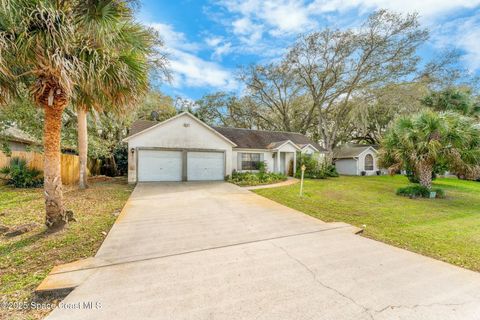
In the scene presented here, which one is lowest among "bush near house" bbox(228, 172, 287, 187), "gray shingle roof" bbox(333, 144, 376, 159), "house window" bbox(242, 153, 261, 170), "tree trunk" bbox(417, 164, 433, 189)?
"bush near house" bbox(228, 172, 287, 187)

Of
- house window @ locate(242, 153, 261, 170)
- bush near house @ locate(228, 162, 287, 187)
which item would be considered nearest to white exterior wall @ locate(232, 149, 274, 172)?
house window @ locate(242, 153, 261, 170)

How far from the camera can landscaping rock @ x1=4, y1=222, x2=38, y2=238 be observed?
492 centimetres

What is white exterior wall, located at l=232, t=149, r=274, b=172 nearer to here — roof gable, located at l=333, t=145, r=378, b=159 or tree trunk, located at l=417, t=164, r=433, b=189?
tree trunk, located at l=417, t=164, r=433, b=189

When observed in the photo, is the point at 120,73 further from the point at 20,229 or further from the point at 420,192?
the point at 420,192

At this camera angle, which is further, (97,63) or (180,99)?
(180,99)

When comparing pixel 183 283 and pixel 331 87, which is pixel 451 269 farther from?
pixel 331 87

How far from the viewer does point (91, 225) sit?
18.5 feet

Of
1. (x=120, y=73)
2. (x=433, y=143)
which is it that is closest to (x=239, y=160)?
(x=433, y=143)

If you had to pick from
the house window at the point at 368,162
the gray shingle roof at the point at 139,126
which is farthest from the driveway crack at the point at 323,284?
the house window at the point at 368,162

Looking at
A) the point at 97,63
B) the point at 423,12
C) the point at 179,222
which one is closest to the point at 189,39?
the point at 97,63

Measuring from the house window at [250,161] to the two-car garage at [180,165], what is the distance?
2.29 meters

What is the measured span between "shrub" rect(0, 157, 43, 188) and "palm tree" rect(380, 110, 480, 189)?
18.4 metres

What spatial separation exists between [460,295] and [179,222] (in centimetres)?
549

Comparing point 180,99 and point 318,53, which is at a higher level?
point 318,53
